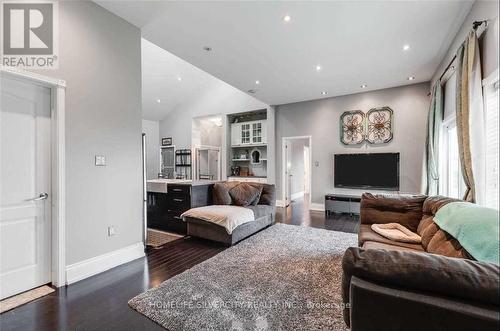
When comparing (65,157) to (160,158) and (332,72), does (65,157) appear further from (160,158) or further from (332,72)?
(160,158)

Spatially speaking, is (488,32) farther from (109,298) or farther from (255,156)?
(255,156)

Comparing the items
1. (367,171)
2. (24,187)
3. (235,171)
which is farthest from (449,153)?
(24,187)

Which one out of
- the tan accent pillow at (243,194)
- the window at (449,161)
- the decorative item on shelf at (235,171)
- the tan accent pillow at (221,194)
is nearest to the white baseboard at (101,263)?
the tan accent pillow at (221,194)

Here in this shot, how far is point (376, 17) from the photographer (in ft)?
9.16

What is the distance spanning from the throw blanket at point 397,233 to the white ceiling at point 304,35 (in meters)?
2.53

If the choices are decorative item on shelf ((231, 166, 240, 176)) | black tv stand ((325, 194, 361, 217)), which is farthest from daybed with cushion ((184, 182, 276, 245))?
decorative item on shelf ((231, 166, 240, 176))

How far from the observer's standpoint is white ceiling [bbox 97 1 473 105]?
2645 millimetres

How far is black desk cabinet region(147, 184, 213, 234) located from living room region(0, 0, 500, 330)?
33 mm

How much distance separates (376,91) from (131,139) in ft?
18.1

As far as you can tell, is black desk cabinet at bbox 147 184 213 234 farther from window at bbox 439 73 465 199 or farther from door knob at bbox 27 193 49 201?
window at bbox 439 73 465 199

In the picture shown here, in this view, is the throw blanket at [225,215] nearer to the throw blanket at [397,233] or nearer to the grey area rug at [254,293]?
the grey area rug at [254,293]

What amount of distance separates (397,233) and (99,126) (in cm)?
354

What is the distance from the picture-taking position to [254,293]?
2.14 metres

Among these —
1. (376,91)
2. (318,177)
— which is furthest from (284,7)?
(318,177)
